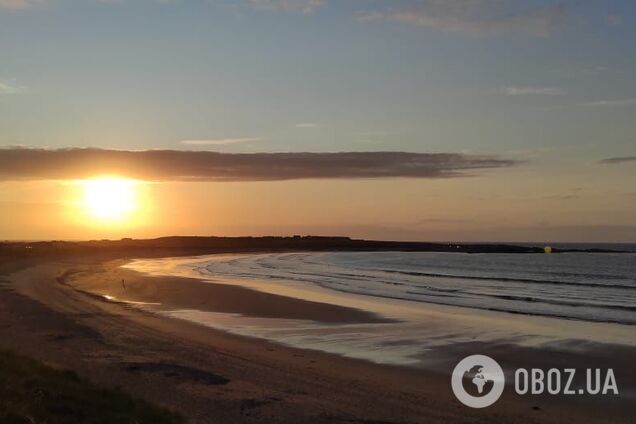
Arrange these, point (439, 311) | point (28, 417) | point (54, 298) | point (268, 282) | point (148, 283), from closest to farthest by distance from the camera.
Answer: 1. point (28, 417)
2. point (439, 311)
3. point (54, 298)
4. point (148, 283)
5. point (268, 282)

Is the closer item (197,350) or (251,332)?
(197,350)

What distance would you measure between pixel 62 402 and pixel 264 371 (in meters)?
5.34

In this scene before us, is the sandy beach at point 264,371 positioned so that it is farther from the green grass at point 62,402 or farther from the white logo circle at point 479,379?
the green grass at point 62,402

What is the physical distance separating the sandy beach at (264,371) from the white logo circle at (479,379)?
8.5 inches

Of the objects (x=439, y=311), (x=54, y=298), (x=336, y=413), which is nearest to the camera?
(x=336, y=413)

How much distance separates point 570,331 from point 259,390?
13.1 m

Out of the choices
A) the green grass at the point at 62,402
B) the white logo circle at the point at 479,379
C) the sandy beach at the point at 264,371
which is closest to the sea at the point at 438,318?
the sandy beach at the point at 264,371

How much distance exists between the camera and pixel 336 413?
10852mm

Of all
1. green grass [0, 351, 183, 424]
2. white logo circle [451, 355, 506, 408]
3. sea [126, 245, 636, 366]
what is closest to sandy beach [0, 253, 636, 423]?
white logo circle [451, 355, 506, 408]

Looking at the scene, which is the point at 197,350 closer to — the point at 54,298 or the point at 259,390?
the point at 259,390

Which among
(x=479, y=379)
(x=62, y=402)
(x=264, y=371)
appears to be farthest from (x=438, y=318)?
(x=62, y=402)

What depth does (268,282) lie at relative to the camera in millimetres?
44469

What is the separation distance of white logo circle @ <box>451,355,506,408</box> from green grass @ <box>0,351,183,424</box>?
544cm

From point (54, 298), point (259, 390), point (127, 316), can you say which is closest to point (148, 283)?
point (54, 298)
